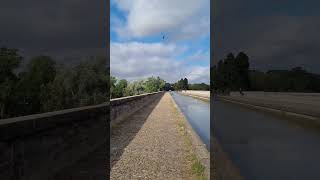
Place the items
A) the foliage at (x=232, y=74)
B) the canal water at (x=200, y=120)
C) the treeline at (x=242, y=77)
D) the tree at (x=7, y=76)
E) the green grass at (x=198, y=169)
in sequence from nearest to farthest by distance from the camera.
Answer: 1. the green grass at (x=198, y=169)
2. the canal water at (x=200, y=120)
3. the tree at (x=7, y=76)
4. the treeline at (x=242, y=77)
5. the foliage at (x=232, y=74)

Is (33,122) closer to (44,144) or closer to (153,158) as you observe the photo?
(44,144)

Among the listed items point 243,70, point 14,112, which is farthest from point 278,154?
point 243,70

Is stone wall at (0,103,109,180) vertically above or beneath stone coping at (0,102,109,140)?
beneath

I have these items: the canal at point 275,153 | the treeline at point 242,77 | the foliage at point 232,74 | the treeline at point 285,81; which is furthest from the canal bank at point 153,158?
the foliage at point 232,74

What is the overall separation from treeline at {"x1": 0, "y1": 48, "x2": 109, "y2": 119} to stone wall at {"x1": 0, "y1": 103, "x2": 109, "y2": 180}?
115 ft

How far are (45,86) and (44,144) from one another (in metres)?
55.1

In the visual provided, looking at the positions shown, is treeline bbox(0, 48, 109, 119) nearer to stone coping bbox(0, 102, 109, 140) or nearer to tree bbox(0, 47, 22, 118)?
tree bbox(0, 47, 22, 118)

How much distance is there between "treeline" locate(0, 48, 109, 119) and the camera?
4691 cm

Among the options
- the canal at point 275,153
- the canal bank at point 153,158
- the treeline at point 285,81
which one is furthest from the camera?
the treeline at point 285,81

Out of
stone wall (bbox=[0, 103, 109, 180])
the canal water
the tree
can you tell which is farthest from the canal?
the tree

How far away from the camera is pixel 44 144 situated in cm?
508

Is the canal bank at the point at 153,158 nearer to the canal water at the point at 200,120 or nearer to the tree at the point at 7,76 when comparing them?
the canal water at the point at 200,120

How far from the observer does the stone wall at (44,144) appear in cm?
411

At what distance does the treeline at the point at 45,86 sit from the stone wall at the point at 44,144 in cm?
3519
